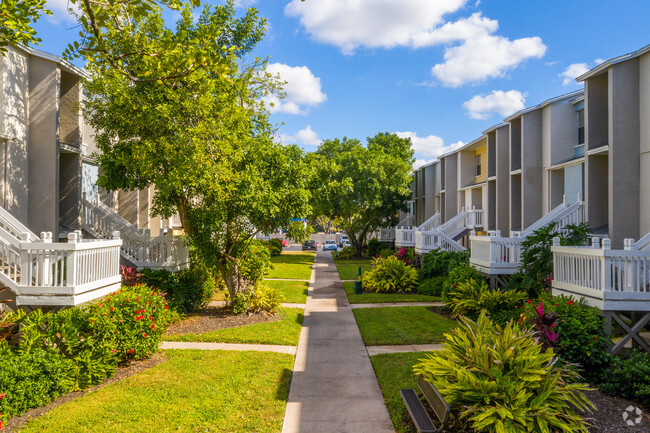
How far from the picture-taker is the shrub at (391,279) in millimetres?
18938

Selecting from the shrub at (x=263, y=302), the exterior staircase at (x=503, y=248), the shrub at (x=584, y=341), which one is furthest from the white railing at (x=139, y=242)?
the shrub at (x=584, y=341)

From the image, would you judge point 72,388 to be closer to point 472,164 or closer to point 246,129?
point 246,129

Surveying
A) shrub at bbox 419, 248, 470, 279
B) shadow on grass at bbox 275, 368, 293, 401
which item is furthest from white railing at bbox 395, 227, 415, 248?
shadow on grass at bbox 275, 368, 293, 401

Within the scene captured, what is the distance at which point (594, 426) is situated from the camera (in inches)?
230

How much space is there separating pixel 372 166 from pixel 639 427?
2785cm

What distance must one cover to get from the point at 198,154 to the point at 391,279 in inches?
442

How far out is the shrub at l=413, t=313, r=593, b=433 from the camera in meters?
5.46

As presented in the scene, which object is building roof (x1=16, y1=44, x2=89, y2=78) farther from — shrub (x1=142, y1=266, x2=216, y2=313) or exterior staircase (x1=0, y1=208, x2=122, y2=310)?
shrub (x1=142, y1=266, x2=216, y2=313)

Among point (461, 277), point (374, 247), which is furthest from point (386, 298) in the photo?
point (374, 247)

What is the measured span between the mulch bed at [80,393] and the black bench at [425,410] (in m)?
5.39

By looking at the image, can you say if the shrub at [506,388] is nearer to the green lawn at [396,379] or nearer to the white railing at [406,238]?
the green lawn at [396,379]

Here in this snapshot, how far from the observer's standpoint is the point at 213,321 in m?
12.7

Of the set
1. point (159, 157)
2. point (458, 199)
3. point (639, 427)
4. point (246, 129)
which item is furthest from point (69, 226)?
point (458, 199)

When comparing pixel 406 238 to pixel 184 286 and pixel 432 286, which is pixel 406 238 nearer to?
pixel 432 286
